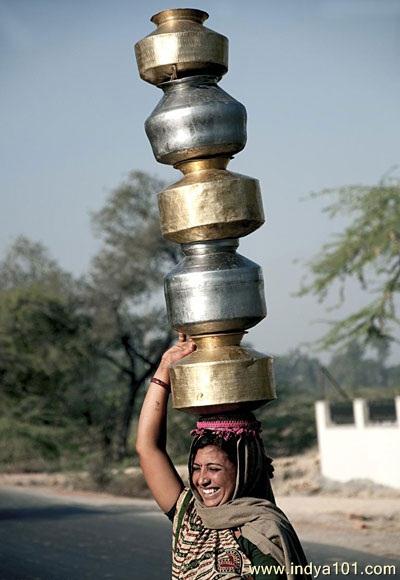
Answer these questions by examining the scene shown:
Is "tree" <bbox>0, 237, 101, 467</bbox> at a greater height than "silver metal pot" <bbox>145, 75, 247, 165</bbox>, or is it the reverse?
"tree" <bbox>0, 237, 101, 467</bbox>

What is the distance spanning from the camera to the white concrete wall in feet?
65.8

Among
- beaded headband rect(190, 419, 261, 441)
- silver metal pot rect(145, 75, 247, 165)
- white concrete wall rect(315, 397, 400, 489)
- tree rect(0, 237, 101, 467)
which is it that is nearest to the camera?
silver metal pot rect(145, 75, 247, 165)

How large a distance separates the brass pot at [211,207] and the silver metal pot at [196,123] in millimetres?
63

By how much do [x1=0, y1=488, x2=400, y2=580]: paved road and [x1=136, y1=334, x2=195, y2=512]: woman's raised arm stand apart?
9188mm

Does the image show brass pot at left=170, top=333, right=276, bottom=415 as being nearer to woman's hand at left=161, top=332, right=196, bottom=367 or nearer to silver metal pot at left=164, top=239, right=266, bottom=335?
silver metal pot at left=164, top=239, right=266, bottom=335

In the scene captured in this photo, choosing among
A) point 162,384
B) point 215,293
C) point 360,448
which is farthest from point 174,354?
point 360,448

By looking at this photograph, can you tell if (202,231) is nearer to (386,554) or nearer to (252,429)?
(252,429)

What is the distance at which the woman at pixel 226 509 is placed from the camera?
2.59 meters

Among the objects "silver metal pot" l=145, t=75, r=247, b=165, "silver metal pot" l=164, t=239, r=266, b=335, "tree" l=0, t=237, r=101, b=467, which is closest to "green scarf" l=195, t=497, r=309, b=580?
"silver metal pot" l=164, t=239, r=266, b=335

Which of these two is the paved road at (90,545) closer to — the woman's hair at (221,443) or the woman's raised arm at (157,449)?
the woman's raised arm at (157,449)

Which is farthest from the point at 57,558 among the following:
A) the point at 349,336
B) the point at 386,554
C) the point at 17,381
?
the point at 17,381

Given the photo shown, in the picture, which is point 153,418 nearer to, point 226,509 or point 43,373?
point 226,509

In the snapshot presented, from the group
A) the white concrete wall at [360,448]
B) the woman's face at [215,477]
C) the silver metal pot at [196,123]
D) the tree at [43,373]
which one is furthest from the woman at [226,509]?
the tree at [43,373]

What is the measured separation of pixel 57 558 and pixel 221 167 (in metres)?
11.6
